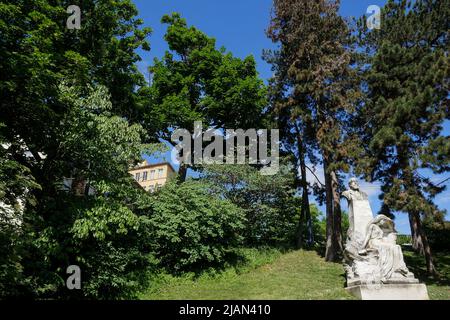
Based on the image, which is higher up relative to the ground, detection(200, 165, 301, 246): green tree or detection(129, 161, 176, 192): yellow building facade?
detection(129, 161, 176, 192): yellow building facade

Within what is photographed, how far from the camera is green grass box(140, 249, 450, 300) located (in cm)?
1316

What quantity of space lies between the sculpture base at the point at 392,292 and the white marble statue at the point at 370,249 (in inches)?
6.6

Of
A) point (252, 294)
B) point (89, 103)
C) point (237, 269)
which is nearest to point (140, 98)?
point (89, 103)

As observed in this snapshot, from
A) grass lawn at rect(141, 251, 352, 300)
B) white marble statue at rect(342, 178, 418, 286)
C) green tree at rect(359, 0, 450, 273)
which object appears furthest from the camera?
green tree at rect(359, 0, 450, 273)

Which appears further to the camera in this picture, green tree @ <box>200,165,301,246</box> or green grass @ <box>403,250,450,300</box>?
green tree @ <box>200,165,301,246</box>

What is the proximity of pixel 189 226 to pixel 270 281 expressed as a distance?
4163 mm

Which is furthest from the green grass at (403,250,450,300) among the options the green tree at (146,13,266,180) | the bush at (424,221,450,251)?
the green tree at (146,13,266,180)

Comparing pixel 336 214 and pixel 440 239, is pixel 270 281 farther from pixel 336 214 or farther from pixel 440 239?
pixel 440 239

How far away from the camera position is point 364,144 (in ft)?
65.2

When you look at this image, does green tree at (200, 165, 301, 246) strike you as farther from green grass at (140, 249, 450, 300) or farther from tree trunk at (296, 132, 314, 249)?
tree trunk at (296, 132, 314, 249)

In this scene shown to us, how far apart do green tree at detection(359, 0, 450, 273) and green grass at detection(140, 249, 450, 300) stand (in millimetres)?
3812

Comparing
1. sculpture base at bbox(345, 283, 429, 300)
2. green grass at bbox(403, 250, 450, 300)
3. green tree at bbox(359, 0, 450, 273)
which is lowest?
sculpture base at bbox(345, 283, 429, 300)

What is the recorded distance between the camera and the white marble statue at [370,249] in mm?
11805

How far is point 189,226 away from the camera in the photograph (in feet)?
52.1
